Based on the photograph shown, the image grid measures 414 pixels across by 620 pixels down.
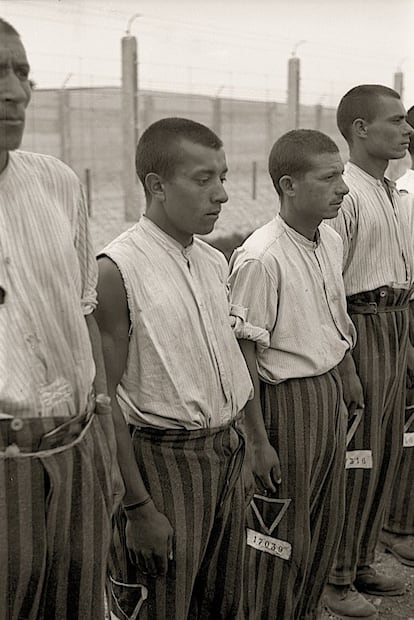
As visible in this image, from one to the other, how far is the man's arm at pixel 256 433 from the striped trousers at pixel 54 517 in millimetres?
837

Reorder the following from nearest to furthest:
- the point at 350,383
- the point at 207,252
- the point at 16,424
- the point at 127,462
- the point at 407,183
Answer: the point at 16,424, the point at 127,462, the point at 207,252, the point at 350,383, the point at 407,183

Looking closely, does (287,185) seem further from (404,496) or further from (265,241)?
(404,496)

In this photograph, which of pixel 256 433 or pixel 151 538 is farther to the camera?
pixel 256 433

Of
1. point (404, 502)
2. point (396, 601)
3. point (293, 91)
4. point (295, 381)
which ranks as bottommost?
point (396, 601)

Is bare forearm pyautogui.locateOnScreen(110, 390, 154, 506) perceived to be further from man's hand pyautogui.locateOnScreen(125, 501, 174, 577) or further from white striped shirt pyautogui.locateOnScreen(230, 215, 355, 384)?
white striped shirt pyautogui.locateOnScreen(230, 215, 355, 384)

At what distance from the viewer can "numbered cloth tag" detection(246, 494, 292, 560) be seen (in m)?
2.80

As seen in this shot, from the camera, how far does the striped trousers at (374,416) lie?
10.5 feet

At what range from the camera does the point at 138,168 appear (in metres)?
2.45

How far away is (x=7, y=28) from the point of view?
1.75m

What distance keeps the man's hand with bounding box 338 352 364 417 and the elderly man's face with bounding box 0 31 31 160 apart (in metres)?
1.67

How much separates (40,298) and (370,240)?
5.76ft

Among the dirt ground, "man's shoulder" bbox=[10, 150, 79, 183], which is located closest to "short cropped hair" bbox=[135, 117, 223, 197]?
"man's shoulder" bbox=[10, 150, 79, 183]

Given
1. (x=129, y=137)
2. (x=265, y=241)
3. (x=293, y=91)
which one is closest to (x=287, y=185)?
(x=265, y=241)

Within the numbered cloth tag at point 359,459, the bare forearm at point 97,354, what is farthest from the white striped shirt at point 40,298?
the numbered cloth tag at point 359,459
